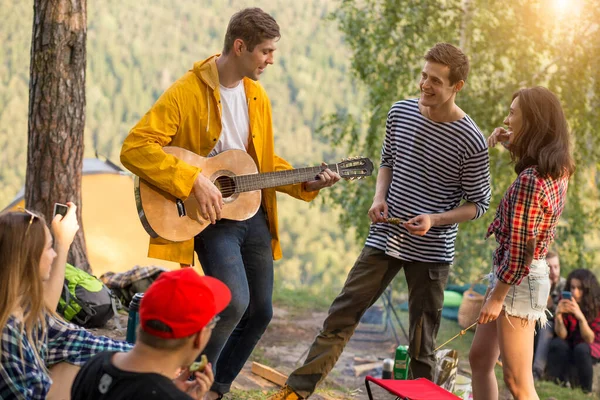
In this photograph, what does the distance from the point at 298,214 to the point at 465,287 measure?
4389 cm

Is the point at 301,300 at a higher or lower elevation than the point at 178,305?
lower

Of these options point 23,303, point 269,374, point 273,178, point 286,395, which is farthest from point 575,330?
point 23,303

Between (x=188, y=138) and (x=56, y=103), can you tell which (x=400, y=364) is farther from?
(x=56, y=103)

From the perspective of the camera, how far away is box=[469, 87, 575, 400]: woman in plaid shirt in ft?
12.3

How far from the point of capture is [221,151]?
4281 mm

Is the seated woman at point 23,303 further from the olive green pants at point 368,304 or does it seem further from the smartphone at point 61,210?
the olive green pants at point 368,304

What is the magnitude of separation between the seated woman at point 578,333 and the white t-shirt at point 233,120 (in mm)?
3981

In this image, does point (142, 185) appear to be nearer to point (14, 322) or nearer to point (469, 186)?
point (14, 322)

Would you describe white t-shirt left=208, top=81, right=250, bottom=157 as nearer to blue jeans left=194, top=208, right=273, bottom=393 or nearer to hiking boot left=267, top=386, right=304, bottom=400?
blue jeans left=194, top=208, right=273, bottom=393

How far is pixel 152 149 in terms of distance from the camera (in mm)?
3900

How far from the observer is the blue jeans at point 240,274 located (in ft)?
13.2

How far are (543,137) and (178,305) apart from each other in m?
2.05

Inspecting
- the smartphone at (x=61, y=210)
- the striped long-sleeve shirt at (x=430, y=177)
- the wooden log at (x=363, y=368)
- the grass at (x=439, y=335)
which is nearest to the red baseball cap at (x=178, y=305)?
the smartphone at (x=61, y=210)

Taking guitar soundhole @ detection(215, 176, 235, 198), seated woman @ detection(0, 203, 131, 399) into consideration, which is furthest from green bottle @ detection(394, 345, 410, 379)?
seated woman @ detection(0, 203, 131, 399)
